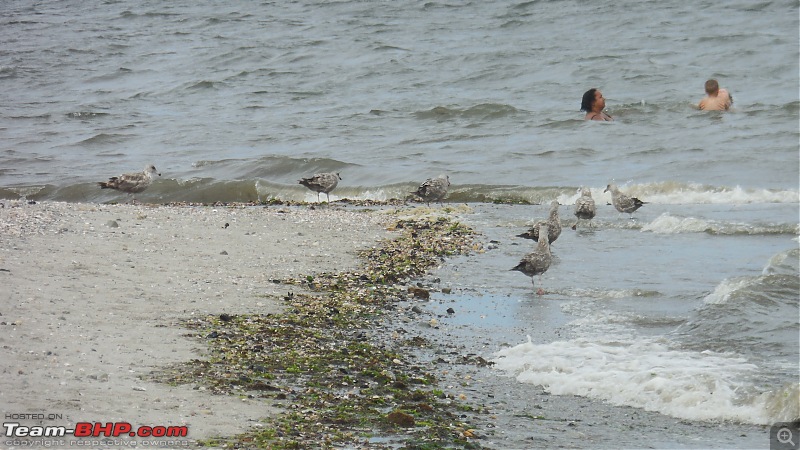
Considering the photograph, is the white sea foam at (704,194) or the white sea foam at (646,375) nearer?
the white sea foam at (646,375)

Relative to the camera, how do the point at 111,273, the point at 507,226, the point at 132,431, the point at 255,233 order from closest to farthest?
the point at 132,431 < the point at 111,273 < the point at 255,233 < the point at 507,226

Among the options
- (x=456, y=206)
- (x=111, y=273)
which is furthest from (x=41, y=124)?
(x=111, y=273)

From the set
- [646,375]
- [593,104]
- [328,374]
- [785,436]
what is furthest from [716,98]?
[328,374]

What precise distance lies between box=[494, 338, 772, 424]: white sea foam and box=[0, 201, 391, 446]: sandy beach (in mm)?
2296

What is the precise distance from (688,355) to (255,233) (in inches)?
229

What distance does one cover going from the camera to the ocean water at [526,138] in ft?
29.0

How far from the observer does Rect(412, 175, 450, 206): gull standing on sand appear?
51.8 feet

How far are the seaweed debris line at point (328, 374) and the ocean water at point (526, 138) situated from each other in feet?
3.43

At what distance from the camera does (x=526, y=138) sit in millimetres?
21188

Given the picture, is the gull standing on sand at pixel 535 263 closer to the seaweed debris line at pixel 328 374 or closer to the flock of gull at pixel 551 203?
the flock of gull at pixel 551 203

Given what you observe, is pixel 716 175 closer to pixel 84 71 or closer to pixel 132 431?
pixel 132 431

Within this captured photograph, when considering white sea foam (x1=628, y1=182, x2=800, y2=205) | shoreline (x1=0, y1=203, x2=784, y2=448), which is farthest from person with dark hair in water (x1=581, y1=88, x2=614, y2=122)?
shoreline (x1=0, y1=203, x2=784, y2=448)

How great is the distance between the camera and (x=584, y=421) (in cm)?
690

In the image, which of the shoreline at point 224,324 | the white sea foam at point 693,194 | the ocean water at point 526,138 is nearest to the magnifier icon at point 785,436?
the shoreline at point 224,324
